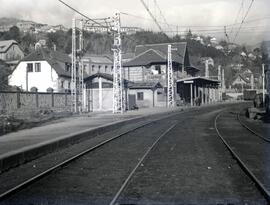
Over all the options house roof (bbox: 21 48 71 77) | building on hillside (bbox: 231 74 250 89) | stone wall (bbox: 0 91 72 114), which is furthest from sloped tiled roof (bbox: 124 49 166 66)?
building on hillside (bbox: 231 74 250 89)

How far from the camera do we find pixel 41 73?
270 feet

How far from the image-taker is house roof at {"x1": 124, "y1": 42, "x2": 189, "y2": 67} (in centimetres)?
8288

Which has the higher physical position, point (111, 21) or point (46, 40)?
point (46, 40)

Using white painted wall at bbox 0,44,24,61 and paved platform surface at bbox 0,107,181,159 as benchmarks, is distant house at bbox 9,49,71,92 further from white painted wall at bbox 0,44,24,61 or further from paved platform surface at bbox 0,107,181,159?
paved platform surface at bbox 0,107,181,159

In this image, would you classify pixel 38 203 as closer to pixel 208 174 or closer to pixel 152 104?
pixel 208 174

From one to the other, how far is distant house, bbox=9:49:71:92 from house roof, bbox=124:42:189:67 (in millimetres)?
11309

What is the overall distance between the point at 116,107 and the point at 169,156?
31.1 meters

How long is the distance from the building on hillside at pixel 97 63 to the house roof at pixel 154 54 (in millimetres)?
11131

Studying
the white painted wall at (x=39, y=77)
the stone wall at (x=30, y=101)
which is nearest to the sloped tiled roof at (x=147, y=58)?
the white painted wall at (x=39, y=77)

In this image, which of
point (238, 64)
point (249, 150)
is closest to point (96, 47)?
point (238, 64)

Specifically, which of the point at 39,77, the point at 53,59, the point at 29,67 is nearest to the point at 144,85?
the point at 53,59

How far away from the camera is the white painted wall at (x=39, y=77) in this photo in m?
80.8

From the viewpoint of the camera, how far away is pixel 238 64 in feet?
486

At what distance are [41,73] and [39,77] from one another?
0.76 metres
